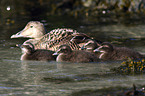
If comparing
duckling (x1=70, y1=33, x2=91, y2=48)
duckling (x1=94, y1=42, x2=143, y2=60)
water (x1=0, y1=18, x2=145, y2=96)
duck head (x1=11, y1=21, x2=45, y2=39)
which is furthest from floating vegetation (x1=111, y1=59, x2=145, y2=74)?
duck head (x1=11, y1=21, x2=45, y2=39)

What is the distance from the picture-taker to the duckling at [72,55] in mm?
10016

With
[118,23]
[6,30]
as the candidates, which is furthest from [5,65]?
[118,23]

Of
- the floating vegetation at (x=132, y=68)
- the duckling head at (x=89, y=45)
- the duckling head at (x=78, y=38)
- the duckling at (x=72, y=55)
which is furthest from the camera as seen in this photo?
the duckling head at (x=78, y=38)

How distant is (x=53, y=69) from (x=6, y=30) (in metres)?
7.00

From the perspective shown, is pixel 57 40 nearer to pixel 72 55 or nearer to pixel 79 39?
pixel 79 39

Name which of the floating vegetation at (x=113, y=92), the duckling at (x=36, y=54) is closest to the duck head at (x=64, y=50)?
the duckling at (x=36, y=54)

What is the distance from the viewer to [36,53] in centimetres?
1044

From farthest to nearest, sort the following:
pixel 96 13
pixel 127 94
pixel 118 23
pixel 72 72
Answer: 1. pixel 96 13
2. pixel 118 23
3. pixel 72 72
4. pixel 127 94

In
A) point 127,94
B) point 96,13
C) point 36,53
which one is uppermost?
point 96,13

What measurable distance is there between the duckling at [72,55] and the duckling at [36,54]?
0.85ft

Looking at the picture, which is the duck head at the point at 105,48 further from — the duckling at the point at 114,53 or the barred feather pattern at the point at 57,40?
the barred feather pattern at the point at 57,40

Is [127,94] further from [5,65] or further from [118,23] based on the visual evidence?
[118,23]

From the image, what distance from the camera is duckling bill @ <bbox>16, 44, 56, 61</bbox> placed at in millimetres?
10250

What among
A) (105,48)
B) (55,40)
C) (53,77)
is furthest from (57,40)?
(53,77)
